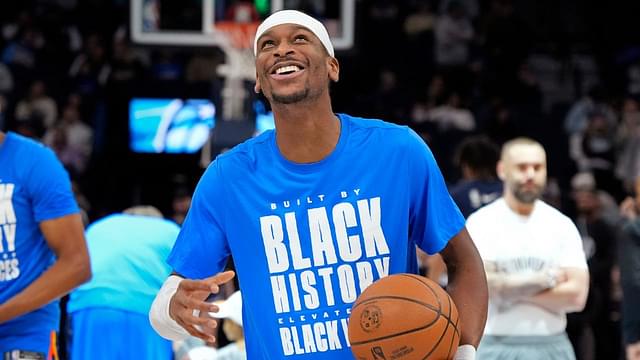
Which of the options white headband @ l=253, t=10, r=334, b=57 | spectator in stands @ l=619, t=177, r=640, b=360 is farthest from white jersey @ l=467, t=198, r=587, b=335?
white headband @ l=253, t=10, r=334, b=57

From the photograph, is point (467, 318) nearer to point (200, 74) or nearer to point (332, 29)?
point (332, 29)

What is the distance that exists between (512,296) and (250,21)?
5.57m

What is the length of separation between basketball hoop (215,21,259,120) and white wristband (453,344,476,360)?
23.2 feet

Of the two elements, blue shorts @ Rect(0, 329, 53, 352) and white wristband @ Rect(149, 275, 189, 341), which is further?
blue shorts @ Rect(0, 329, 53, 352)

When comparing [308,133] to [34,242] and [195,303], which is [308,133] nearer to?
[195,303]

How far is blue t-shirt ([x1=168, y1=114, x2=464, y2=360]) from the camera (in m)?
3.84

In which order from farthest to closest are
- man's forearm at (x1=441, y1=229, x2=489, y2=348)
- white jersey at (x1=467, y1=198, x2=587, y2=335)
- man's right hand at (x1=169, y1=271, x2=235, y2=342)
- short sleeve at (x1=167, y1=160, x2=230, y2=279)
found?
white jersey at (x1=467, y1=198, x2=587, y2=335) → short sleeve at (x1=167, y1=160, x2=230, y2=279) → man's forearm at (x1=441, y1=229, x2=489, y2=348) → man's right hand at (x1=169, y1=271, x2=235, y2=342)

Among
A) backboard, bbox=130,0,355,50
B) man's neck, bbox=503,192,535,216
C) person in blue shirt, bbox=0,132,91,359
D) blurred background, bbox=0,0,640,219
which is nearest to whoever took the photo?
person in blue shirt, bbox=0,132,91,359

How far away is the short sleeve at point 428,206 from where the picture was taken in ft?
12.6

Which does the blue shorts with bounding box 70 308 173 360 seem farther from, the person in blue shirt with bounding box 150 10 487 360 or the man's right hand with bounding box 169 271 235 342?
the man's right hand with bounding box 169 271 235 342

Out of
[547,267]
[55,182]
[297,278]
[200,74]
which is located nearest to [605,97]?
[200,74]

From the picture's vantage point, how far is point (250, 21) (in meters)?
11.8

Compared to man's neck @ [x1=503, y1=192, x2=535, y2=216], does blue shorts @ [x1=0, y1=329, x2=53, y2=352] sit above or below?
below

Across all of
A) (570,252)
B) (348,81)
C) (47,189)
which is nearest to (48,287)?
(47,189)
